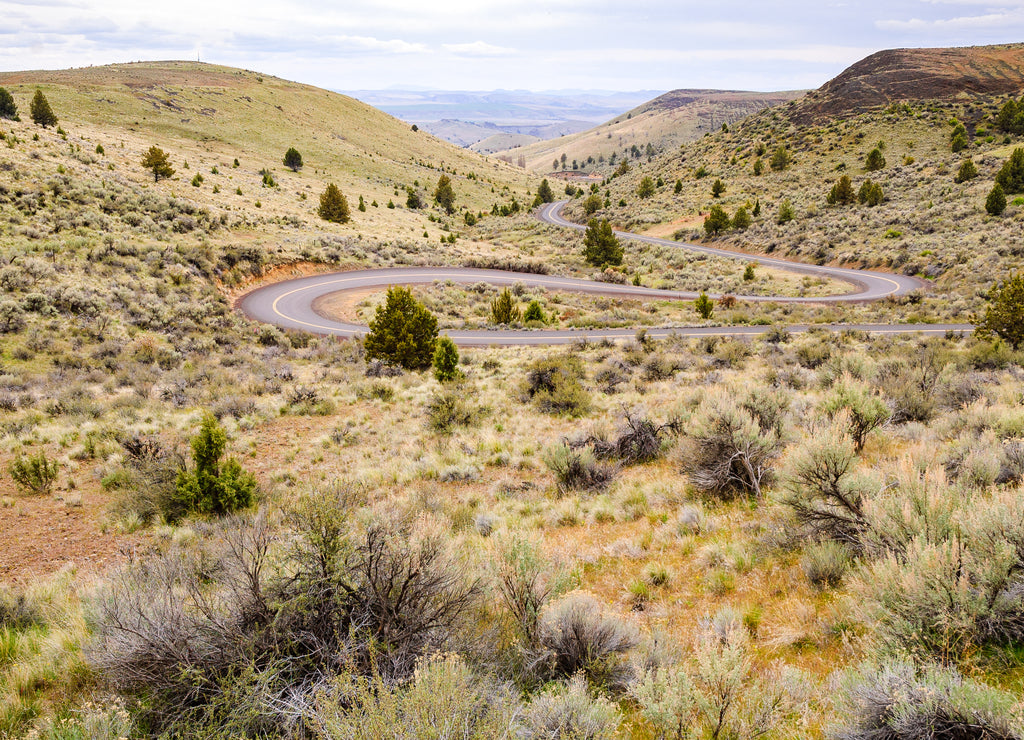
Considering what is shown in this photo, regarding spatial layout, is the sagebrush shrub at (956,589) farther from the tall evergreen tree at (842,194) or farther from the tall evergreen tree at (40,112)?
the tall evergreen tree at (40,112)

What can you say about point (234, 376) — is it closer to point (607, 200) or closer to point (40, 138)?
point (40, 138)

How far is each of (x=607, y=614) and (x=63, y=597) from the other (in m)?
6.46

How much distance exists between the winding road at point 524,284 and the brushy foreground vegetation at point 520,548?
5937 millimetres

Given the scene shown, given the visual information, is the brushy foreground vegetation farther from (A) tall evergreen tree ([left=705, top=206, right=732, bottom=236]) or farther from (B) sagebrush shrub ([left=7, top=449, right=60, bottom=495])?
(A) tall evergreen tree ([left=705, top=206, right=732, bottom=236])

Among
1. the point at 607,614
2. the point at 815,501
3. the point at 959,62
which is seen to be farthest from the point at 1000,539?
the point at 959,62

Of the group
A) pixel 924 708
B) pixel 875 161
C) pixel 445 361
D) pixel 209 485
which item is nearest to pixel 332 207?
pixel 445 361

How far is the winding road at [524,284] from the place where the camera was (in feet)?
78.4

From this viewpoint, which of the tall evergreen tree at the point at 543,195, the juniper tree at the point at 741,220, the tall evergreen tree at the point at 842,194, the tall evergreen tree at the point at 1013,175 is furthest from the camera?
the tall evergreen tree at the point at 543,195

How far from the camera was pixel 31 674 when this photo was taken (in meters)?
4.42

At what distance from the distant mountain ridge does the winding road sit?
176 ft

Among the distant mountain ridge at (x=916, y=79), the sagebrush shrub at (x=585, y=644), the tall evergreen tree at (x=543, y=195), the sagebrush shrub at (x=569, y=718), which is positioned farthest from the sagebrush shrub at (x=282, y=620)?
the distant mountain ridge at (x=916, y=79)

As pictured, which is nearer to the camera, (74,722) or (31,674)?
(74,722)

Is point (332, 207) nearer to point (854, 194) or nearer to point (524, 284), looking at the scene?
point (524, 284)

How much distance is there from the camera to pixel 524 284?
37.6 m
